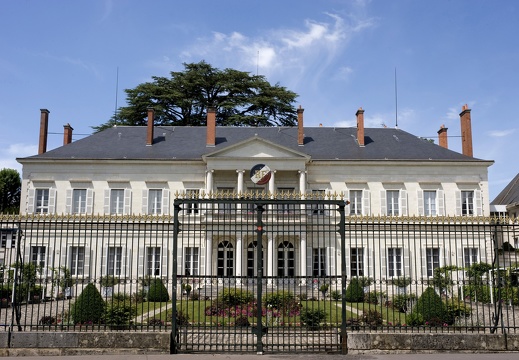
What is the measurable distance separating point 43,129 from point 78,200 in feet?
19.7

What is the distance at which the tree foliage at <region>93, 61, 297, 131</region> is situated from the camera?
4397 cm

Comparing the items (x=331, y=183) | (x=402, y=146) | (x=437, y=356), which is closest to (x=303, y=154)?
(x=331, y=183)

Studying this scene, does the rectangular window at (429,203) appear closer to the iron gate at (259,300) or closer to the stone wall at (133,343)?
the iron gate at (259,300)

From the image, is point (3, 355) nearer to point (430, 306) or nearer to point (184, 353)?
point (184, 353)

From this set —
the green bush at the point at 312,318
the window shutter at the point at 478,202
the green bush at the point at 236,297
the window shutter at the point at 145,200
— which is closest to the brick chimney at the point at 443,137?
the window shutter at the point at 478,202

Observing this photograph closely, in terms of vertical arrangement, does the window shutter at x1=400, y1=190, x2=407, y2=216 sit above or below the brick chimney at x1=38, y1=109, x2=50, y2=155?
below

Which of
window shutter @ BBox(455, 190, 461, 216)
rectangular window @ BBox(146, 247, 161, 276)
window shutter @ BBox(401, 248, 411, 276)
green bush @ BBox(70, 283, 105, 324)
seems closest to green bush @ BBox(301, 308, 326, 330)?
window shutter @ BBox(401, 248, 411, 276)

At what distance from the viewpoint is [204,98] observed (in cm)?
4541

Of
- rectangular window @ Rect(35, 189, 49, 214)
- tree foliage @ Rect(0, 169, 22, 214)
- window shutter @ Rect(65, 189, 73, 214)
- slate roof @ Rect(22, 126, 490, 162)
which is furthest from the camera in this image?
tree foliage @ Rect(0, 169, 22, 214)

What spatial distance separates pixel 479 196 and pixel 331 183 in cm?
912

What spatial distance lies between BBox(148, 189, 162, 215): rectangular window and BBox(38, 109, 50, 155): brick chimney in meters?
8.16

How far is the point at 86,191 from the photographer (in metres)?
31.2

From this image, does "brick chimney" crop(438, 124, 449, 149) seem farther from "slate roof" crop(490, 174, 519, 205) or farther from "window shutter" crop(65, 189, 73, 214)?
"window shutter" crop(65, 189, 73, 214)

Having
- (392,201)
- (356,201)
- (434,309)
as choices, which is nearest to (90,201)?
(356,201)
